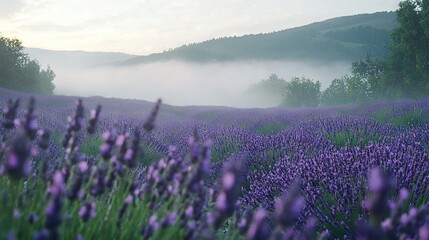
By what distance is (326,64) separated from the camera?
151 meters

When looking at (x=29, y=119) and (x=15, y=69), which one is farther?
(x=15, y=69)

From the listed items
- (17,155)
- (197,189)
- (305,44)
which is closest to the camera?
(17,155)

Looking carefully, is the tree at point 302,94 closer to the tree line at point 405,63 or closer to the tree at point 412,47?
the tree line at point 405,63

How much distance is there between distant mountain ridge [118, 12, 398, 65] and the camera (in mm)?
124688

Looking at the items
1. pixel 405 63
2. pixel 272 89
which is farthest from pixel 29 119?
pixel 272 89

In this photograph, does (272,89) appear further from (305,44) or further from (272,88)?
(305,44)

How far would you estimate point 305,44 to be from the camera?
15462 centimetres

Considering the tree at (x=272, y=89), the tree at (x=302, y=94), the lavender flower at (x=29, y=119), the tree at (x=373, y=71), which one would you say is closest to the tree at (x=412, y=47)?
the tree at (x=373, y=71)

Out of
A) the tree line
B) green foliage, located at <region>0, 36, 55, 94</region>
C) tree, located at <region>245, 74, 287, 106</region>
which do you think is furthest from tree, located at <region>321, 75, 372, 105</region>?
green foliage, located at <region>0, 36, 55, 94</region>

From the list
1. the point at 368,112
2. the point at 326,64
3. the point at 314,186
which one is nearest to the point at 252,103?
the point at 326,64

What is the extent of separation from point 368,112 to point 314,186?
8925 millimetres

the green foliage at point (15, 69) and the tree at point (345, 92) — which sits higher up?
the green foliage at point (15, 69)

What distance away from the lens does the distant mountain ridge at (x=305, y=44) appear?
409ft

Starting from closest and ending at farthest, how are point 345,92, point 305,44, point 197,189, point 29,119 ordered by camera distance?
1. point 29,119
2. point 197,189
3. point 345,92
4. point 305,44
